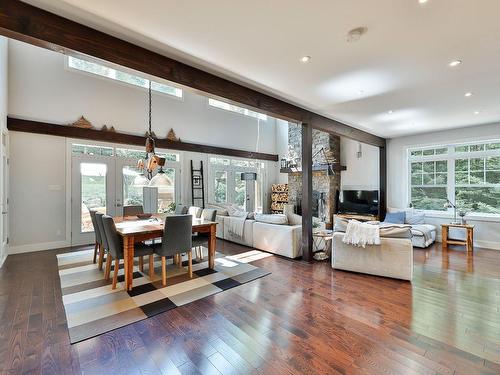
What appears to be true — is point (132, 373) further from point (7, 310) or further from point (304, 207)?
point (304, 207)

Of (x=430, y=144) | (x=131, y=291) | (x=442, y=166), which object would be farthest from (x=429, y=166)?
(x=131, y=291)

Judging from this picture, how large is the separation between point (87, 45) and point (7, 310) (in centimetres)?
290

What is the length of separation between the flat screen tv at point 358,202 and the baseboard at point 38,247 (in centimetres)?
728

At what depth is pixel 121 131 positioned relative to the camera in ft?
20.2

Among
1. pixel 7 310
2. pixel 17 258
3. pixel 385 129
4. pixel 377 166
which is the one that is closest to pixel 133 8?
pixel 7 310

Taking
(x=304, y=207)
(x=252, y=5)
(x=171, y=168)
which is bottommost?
(x=304, y=207)

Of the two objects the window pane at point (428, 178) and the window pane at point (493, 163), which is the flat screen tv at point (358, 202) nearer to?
the window pane at point (428, 178)

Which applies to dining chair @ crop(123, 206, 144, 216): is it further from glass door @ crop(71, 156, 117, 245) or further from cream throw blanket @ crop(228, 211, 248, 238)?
cream throw blanket @ crop(228, 211, 248, 238)

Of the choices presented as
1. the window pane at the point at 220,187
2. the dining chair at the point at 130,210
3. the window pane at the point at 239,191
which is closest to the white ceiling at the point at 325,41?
the dining chair at the point at 130,210

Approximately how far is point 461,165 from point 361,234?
4.51 meters

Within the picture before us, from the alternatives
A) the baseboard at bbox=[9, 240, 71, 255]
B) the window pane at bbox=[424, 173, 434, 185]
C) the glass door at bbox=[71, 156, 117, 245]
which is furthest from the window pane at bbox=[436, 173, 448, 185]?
the baseboard at bbox=[9, 240, 71, 255]

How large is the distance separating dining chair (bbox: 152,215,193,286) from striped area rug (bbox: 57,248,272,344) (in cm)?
33

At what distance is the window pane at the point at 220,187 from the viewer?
324 inches

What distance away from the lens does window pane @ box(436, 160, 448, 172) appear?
6.43 m
